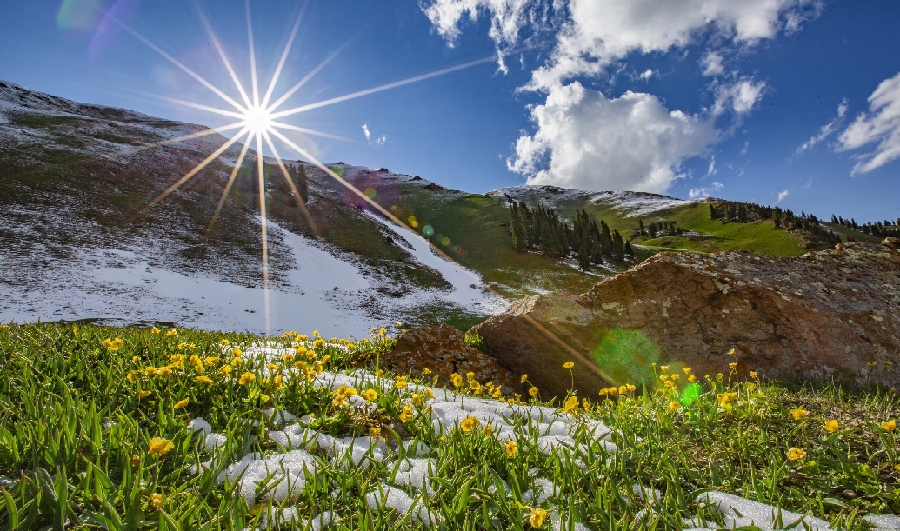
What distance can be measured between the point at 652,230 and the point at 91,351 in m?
111

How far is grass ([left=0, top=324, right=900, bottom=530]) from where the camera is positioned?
200 cm

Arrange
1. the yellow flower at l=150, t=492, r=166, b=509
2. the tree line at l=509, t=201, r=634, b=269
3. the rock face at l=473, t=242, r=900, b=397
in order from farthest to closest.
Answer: the tree line at l=509, t=201, r=634, b=269
the rock face at l=473, t=242, r=900, b=397
the yellow flower at l=150, t=492, r=166, b=509

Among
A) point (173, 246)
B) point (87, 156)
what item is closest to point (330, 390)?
point (173, 246)

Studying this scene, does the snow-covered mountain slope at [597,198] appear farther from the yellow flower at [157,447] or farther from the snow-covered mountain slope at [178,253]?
the yellow flower at [157,447]

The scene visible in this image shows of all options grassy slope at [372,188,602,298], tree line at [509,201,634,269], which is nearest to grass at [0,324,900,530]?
grassy slope at [372,188,602,298]

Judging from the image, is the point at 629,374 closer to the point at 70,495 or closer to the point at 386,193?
the point at 70,495

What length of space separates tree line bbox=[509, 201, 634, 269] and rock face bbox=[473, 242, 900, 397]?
54.2 metres

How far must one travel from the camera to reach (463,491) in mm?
2213

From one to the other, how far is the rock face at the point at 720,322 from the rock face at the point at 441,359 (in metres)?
0.64

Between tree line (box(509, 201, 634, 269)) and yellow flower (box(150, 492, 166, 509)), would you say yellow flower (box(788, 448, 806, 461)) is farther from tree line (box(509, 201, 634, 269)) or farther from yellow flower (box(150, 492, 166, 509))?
tree line (box(509, 201, 634, 269))

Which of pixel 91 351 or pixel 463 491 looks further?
pixel 91 351

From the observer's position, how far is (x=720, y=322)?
7547mm

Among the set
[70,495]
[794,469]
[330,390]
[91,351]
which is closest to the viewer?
[70,495]

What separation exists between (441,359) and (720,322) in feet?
18.0
